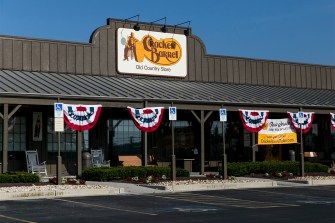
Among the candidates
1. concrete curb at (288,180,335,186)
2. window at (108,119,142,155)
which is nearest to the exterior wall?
window at (108,119,142,155)

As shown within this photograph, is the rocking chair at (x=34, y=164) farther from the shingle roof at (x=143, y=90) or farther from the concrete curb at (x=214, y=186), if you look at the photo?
the concrete curb at (x=214, y=186)

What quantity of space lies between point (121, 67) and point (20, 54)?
5.22m

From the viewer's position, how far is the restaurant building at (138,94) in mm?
26578

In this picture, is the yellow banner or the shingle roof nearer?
the shingle roof

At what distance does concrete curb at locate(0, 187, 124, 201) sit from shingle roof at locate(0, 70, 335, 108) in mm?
6477

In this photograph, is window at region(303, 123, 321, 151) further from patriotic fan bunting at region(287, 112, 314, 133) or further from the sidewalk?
the sidewalk

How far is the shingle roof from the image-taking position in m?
25.3

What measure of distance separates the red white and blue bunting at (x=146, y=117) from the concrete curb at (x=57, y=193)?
6741 mm

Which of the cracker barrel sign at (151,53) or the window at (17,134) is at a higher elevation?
the cracker barrel sign at (151,53)

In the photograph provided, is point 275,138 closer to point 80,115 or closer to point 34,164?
point 80,115

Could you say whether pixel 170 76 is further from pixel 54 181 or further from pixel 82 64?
pixel 54 181

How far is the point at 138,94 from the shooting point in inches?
1087

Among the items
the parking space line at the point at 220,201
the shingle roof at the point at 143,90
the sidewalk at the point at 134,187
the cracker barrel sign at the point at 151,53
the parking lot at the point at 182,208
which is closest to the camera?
the parking lot at the point at 182,208

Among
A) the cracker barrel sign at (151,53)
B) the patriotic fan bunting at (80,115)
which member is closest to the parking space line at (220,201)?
the patriotic fan bunting at (80,115)
